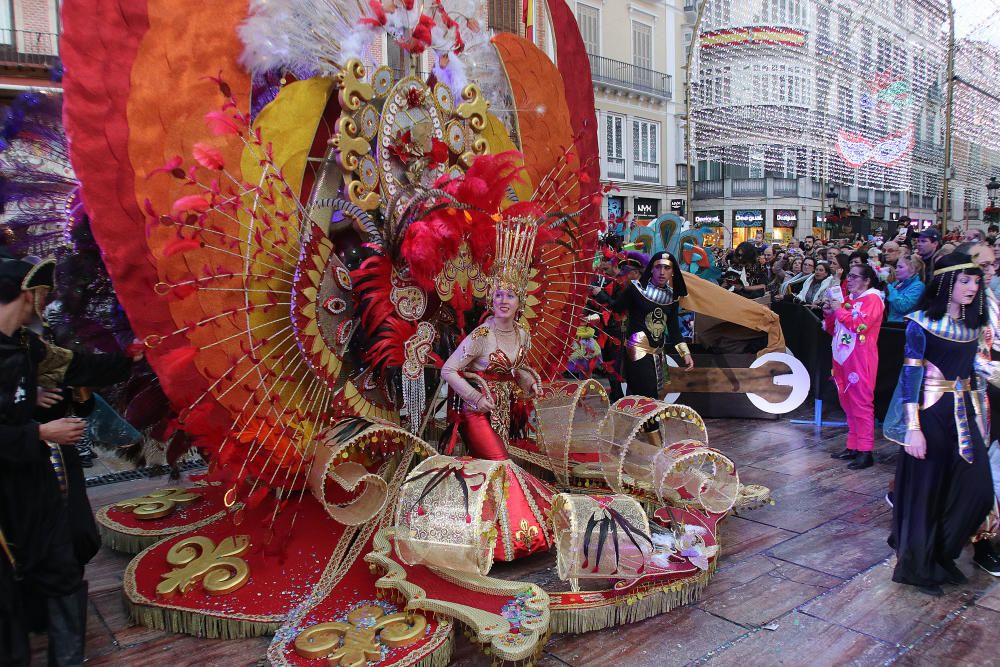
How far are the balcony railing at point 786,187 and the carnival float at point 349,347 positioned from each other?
1032 inches

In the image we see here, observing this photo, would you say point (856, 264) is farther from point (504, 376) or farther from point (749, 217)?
point (749, 217)

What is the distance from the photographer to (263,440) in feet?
10.8

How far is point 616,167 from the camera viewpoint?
2197 centimetres

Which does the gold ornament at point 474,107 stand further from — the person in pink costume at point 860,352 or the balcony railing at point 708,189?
the balcony railing at point 708,189

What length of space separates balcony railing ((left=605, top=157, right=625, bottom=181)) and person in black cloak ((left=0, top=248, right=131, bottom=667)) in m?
20.4

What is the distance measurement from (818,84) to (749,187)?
20.4m

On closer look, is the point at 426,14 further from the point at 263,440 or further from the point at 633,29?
the point at 633,29

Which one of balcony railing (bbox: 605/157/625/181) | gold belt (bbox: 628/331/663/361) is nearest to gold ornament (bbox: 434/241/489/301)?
gold belt (bbox: 628/331/663/361)

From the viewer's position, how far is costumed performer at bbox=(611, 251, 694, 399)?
17.7 ft

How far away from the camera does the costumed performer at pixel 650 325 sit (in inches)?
213

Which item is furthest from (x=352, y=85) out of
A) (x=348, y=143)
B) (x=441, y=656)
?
(x=441, y=656)

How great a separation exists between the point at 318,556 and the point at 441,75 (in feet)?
9.02

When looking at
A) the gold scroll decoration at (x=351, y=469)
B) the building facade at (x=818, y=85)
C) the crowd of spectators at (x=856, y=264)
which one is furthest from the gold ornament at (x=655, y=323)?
the building facade at (x=818, y=85)

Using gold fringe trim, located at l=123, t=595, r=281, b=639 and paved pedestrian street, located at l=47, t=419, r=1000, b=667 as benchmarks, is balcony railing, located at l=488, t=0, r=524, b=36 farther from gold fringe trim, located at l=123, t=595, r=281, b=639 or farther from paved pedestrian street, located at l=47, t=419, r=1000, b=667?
gold fringe trim, located at l=123, t=595, r=281, b=639
